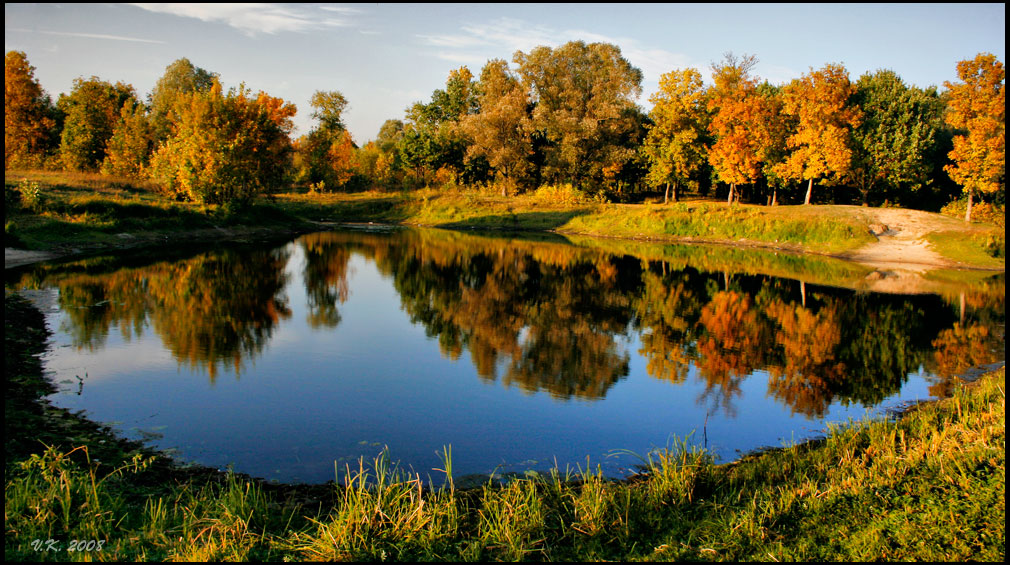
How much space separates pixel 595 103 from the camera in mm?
52969

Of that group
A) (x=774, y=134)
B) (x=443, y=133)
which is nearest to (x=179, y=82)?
(x=443, y=133)

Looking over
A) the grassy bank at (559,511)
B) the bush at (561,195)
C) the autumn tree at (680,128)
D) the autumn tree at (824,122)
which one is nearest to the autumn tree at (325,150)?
the bush at (561,195)

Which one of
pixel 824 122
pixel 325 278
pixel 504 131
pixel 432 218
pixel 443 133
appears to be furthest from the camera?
pixel 443 133

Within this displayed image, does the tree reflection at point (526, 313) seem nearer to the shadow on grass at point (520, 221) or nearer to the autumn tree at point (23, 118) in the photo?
the shadow on grass at point (520, 221)

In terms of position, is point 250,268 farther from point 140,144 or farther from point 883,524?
point 140,144

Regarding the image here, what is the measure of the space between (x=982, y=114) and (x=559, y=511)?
1373 inches

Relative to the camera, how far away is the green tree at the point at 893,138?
141 ft

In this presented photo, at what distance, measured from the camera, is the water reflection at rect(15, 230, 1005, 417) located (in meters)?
12.0

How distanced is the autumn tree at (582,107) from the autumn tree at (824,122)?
14152 mm

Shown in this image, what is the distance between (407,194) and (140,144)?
77.5 feet

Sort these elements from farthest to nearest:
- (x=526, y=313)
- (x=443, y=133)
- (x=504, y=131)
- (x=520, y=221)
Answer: (x=443, y=133), (x=504, y=131), (x=520, y=221), (x=526, y=313)

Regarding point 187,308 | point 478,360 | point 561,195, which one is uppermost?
point 561,195

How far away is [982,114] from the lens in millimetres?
29906

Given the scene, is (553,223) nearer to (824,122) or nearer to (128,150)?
(824,122)
